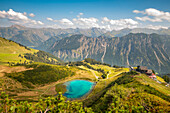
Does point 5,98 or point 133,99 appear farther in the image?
point 133,99

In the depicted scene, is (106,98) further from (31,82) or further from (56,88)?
(31,82)

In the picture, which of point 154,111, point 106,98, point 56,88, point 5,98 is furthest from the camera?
point 56,88

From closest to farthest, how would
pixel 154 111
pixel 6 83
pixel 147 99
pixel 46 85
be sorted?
pixel 154 111
pixel 147 99
pixel 6 83
pixel 46 85

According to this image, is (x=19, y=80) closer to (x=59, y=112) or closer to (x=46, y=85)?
(x=46, y=85)

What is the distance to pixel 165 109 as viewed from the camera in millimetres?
50688

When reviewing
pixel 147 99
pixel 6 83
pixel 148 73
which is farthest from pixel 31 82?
pixel 148 73

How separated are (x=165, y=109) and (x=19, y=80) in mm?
207509

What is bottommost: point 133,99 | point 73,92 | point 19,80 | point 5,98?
point 73,92

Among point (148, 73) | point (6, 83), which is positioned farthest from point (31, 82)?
point (148, 73)

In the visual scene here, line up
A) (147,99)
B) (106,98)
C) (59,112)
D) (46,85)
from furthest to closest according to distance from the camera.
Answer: (46,85) < (106,98) < (147,99) < (59,112)

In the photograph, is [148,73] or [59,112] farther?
[148,73]

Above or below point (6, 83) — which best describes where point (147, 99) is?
above

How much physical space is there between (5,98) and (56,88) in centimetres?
14299

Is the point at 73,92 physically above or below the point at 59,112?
below
